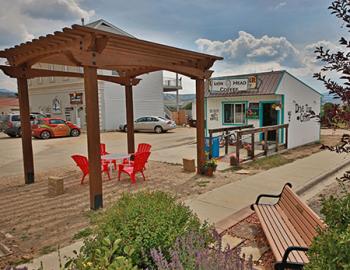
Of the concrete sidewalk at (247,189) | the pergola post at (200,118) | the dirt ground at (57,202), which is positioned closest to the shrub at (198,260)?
the concrete sidewalk at (247,189)

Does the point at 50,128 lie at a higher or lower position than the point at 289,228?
higher

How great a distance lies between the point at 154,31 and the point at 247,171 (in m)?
6.65

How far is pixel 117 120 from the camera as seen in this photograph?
23844 mm

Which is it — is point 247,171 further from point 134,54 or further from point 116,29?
point 116,29

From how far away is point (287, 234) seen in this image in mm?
3217

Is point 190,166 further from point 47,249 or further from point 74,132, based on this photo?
point 74,132

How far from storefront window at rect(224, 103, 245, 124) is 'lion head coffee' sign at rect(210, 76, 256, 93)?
82cm

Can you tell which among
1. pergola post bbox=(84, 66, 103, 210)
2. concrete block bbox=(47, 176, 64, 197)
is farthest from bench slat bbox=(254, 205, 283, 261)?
concrete block bbox=(47, 176, 64, 197)

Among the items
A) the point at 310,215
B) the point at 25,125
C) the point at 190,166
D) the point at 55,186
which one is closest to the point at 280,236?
the point at 310,215

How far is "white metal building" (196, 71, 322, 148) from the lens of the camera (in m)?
12.4

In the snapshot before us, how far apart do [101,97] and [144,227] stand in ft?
69.4

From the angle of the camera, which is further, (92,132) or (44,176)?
(44,176)

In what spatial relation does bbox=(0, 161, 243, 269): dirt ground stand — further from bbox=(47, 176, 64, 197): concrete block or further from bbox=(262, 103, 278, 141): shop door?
bbox=(262, 103, 278, 141): shop door

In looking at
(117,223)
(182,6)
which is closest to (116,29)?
(182,6)
